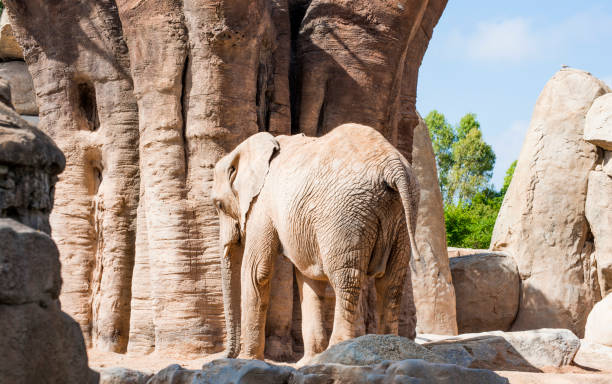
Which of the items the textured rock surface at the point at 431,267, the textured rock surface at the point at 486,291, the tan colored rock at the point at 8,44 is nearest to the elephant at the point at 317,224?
the textured rock surface at the point at 431,267

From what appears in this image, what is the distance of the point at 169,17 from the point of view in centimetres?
845

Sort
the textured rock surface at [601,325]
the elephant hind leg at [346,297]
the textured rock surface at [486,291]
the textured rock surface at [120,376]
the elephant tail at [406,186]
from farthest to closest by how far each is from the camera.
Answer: the textured rock surface at [486,291]
the textured rock surface at [601,325]
the elephant hind leg at [346,297]
the elephant tail at [406,186]
the textured rock surface at [120,376]

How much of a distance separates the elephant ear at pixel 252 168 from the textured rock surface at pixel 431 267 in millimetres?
5637

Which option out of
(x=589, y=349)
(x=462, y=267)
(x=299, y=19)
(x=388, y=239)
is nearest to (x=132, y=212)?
(x=299, y=19)

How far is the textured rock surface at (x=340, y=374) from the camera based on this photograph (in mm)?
3996

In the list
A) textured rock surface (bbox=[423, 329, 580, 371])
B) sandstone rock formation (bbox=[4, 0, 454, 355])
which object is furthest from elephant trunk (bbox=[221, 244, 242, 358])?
textured rock surface (bbox=[423, 329, 580, 371])

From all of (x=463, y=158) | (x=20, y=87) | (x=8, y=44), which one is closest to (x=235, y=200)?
(x=20, y=87)

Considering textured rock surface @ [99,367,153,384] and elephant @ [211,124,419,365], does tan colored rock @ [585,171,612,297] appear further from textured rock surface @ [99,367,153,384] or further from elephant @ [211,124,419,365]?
textured rock surface @ [99,367,153,384]

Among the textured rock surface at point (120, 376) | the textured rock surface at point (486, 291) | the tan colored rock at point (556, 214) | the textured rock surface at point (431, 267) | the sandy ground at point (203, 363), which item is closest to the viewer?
the textured rock surface at point (120, 376)

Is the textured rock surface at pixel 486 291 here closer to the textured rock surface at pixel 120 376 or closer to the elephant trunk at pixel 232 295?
the elephant trunk at pixel 232 295

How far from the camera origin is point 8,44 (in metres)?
13.0

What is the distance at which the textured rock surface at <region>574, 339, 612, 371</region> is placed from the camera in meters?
7.65

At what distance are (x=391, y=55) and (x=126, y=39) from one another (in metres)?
3.02

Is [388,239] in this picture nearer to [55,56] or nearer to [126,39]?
[126,39]
